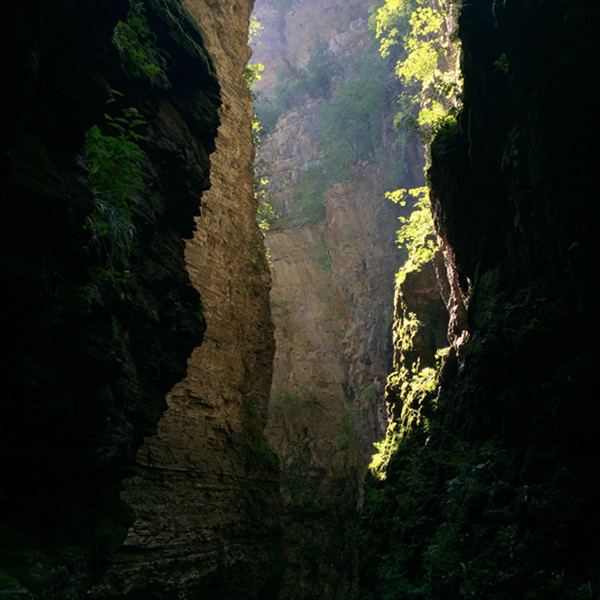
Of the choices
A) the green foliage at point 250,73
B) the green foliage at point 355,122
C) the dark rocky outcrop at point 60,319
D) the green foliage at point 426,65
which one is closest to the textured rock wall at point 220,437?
the green foliage at point 250,73

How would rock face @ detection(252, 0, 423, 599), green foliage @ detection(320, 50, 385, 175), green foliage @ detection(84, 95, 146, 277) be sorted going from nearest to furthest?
green foliage @ detection(84, 95, 146, 277), rock face @ detection(252, 0, 423, 599), green foliage @ detection(320, 50, 385, 175)

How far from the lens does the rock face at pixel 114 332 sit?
3.04 meters

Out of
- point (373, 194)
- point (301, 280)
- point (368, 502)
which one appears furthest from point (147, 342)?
point (373, 194)

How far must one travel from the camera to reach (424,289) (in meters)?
14.4

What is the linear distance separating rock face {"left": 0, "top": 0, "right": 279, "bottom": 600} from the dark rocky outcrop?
0.01 m

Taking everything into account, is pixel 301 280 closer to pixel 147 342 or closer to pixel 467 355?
pixel 467 355

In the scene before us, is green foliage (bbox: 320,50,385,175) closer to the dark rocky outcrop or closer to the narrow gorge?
the narrow gorge

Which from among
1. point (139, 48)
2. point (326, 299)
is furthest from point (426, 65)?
point (139, 48)

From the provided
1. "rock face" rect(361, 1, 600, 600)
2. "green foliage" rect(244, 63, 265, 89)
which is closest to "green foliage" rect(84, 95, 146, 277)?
"rock face" rect(361, 1, 600, 600)

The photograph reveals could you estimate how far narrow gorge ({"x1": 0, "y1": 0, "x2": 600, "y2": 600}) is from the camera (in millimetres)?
3223

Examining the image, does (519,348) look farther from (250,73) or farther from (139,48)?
(250,73)

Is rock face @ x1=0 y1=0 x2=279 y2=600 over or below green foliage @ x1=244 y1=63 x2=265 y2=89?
below

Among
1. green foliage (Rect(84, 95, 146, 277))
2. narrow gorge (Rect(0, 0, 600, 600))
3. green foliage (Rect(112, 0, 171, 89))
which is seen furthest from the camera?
green foliage (Rect(112, 0, 171, 89))

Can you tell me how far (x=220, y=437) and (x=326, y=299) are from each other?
54.0ft
